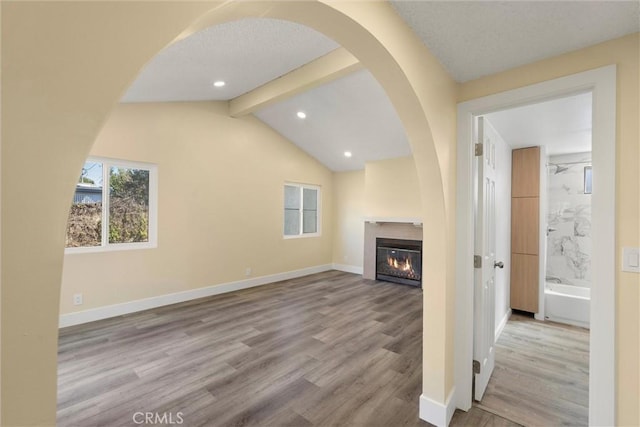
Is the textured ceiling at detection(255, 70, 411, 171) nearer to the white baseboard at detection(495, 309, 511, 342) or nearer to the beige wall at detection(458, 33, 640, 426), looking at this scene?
the beige wall at detection(458, 33, 640, 426)

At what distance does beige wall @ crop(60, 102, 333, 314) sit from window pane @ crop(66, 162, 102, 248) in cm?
21

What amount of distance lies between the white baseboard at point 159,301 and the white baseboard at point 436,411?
3.51 metres

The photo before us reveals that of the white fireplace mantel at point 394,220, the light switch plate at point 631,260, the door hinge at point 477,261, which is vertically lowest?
the door hinge at point 477,261

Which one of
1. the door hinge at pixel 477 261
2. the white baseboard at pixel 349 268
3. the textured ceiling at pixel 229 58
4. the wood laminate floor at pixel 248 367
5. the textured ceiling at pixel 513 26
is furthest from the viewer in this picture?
the white baseboard at pixel 349 268

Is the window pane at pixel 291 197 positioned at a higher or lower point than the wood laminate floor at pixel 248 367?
higher

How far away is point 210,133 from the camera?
440 cm

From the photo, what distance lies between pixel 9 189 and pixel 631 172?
2.21 meters

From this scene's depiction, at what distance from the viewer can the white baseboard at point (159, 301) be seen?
10.5 feet

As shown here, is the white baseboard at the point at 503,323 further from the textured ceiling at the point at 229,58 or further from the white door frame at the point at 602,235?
the textured ceiling at the point at 229,58

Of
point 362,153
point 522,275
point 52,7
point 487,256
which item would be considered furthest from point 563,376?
point 362,153

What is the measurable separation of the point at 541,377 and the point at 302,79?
385cm

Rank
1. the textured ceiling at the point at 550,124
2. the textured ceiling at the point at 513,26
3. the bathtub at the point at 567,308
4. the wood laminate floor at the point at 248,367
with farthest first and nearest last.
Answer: the bathtub at the point at 567,308, the textured ceiling at the point at 550,124, the wood laminate floor at the point at 248,367, the textured ceiling at the point at 513,26

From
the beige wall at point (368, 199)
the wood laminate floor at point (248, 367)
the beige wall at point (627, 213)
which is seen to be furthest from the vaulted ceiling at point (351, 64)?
the wood laminate floor at point (248, 367)

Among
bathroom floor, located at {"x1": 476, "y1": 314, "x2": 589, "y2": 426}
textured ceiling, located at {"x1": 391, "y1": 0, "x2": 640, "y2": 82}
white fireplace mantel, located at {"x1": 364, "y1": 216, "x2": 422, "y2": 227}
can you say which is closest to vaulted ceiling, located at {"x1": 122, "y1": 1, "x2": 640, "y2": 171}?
textured ceiling, located at {"x1": 391, "y1": 0, "x2": 640, "y2": 82}
